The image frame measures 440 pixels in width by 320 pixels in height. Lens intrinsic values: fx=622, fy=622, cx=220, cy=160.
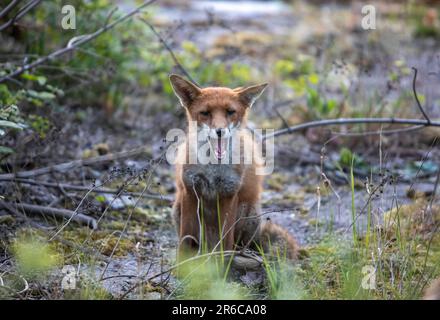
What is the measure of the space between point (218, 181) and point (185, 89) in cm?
76

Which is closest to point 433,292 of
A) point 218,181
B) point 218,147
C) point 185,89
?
point 218,181

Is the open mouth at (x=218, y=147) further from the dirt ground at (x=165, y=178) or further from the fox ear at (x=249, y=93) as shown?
the dirt ground at (x=165, y=178)

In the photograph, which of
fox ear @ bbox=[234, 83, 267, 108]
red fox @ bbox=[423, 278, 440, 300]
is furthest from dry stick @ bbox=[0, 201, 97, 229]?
red fox @ bbox=[423, 278, 440, 300]

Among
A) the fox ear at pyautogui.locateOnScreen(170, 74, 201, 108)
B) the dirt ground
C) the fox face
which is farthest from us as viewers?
the fox ear at pyautogui.locateOnScreen(170, 74, 201, 108)

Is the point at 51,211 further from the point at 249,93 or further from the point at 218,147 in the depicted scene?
the point at 249,93

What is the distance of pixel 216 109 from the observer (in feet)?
15.3

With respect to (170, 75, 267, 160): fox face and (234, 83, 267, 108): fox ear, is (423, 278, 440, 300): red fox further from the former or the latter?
(234, 83, 267, 108): fox ear

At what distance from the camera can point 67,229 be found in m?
5.14

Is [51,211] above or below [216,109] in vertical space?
below

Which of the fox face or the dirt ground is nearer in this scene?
the dirt ground

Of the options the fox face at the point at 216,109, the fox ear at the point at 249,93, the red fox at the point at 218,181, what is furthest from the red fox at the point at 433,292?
the fox ear at the point at 249,93

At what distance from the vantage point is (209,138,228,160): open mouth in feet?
15.5
